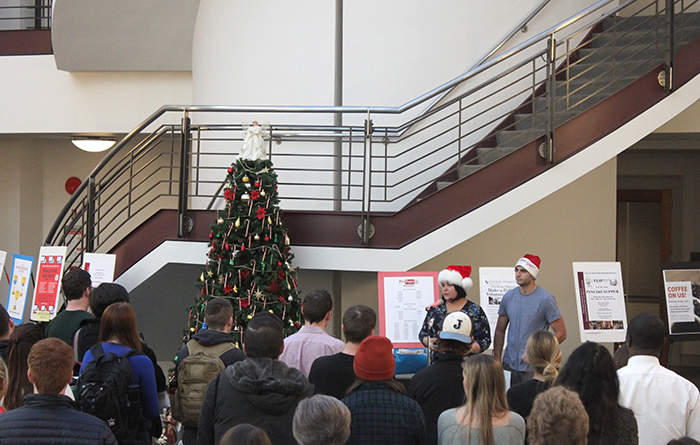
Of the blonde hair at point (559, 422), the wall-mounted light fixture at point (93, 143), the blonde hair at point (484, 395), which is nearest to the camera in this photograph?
the blonde hair at point (559, 422)

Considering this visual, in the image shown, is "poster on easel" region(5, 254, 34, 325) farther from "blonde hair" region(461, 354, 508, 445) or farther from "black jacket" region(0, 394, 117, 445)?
"blonde hair" region(461, 354, 508, 445)

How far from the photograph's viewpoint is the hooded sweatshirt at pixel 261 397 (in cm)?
292

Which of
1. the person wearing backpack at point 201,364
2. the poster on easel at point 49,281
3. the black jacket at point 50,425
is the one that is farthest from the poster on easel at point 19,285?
the black jacket at point 50,425

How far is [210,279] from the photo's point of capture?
6.31 m

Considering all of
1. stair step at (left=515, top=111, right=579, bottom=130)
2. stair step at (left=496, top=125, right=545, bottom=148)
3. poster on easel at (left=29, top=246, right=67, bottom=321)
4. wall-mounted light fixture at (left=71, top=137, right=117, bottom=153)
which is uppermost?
wall-mounted light fixture at (left=71, top=137, right=117, bottom=153)

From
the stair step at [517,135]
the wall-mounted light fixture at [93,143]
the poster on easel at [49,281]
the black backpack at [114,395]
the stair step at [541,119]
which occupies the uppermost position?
the wall-mounted light fixture at [93,143]

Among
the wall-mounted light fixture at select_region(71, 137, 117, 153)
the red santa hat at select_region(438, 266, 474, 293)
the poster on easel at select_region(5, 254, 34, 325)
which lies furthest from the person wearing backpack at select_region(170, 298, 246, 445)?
the wall-mounted light fixture at select_region(71, 137, 117, 153)

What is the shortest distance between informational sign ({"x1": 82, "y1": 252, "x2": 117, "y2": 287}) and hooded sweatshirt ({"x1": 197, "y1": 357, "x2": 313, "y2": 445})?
4.27 meters

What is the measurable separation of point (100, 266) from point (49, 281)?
770 millimetres

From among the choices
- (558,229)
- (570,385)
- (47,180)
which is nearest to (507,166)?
(558,229)

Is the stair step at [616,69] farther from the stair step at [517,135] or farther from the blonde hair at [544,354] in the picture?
the blonde hair at [544,354]

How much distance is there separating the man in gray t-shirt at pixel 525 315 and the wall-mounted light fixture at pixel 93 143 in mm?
6939

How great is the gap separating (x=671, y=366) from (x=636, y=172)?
8.83 feet

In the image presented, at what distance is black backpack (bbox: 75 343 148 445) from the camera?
11.3 ft
